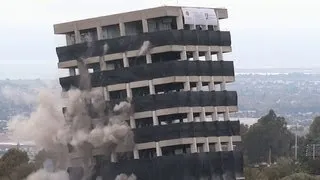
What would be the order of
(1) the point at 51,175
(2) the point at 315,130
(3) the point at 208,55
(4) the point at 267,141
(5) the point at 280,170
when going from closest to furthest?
(1) the point at 51,175 → (3) the point at 208,55 → (5) the point at 280,170 → (4) the point at 267,141 → (2) the point at 315,130

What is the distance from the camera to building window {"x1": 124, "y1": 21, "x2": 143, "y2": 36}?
197 ft

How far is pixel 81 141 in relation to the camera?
60156 millimetres

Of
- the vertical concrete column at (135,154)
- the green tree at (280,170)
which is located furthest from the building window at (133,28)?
the green tree at (280,170)

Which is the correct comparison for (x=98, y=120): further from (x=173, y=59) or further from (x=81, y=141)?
(x=173, y=59)

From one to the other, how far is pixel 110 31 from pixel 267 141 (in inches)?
3227

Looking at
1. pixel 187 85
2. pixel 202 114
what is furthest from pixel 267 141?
pixel 187 85

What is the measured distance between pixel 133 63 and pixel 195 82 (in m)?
3.78

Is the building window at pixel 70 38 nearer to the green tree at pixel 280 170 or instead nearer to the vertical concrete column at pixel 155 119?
the vertical concrete column at pixel 155 119

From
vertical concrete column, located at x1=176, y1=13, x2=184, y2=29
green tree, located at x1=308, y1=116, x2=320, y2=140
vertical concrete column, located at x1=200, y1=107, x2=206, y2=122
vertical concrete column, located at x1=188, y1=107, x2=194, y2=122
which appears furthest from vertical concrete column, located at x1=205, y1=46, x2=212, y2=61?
green tree, located at x1=308, y1=116, x2=320, y2=140

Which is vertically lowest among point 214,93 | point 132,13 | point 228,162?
point 228,162

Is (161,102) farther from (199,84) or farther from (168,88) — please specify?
(199,84)

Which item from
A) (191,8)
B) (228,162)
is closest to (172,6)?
(191,8)

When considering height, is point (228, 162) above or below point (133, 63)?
below

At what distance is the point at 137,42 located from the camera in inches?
2344
